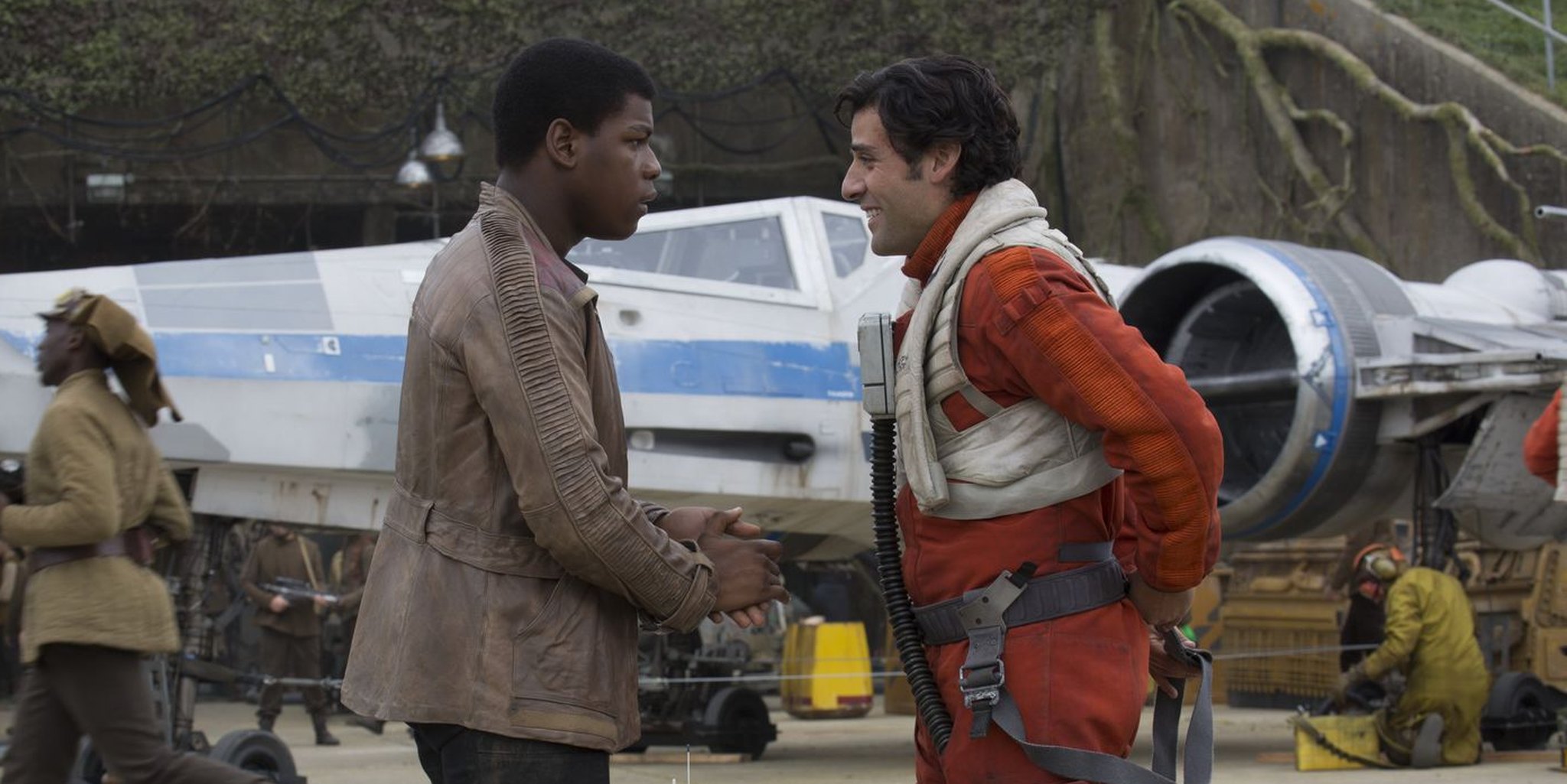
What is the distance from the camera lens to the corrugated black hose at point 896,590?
2.80 m

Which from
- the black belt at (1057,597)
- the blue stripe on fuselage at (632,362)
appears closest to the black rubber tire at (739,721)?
the blue stripe on fuselage at (632,362)

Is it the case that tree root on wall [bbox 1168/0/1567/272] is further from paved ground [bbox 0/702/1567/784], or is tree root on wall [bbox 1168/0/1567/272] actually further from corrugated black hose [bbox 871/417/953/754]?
corrugated black hose [bbox 871/417/953/754]

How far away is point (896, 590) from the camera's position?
115 inches

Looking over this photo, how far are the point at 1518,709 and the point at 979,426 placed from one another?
8.89 metres

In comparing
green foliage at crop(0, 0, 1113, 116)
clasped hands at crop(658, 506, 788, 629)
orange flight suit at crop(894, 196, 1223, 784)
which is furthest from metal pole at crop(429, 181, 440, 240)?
orange flight suit at crop(894, 196, 1223, 784)

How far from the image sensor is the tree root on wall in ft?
50.3

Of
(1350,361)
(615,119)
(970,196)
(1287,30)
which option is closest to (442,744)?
(615,119)

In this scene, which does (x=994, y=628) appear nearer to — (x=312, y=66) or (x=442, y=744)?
(x=442, y=744)

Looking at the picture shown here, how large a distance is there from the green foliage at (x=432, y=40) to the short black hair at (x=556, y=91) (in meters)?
16.2

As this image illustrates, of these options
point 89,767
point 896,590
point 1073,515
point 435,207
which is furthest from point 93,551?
point 435,207

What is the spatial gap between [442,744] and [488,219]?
80 centimetres

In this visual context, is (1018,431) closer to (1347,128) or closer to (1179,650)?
(1179,650)

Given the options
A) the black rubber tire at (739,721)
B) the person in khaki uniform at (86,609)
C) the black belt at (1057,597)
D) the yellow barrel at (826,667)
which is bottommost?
the yellow barrel at (826,667)

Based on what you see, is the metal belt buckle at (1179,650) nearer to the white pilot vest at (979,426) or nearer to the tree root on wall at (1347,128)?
the white pilot vest at (979,426)
